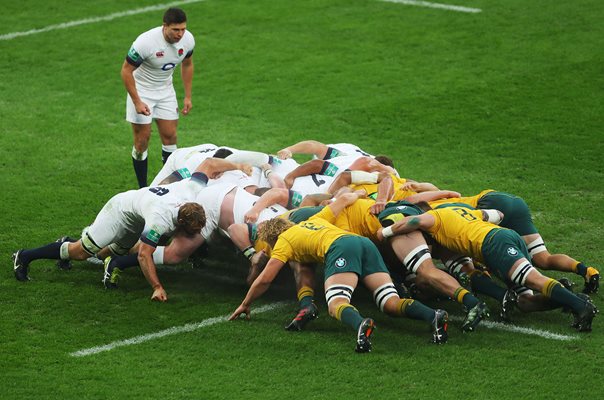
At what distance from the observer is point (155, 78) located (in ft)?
39.4

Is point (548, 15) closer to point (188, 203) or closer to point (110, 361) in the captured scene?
point (188, 203)

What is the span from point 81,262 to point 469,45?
825 centimetres

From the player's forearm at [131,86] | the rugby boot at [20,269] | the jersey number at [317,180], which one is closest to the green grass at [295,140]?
the rugby boot at [20,269]

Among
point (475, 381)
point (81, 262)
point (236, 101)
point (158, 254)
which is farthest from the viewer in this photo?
point (236, 101)

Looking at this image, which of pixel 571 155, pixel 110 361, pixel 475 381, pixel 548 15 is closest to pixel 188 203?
pixel 110 361

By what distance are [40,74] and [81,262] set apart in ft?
20.3

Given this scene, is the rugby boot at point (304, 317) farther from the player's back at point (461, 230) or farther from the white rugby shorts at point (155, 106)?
the white rugby shorts at point (155, 106)

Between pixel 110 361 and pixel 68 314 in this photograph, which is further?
pixel 68 314

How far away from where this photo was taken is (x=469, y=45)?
16.6 m

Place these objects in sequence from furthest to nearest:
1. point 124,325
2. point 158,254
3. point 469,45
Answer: point 469,45 → point 158,254 → point 124,325

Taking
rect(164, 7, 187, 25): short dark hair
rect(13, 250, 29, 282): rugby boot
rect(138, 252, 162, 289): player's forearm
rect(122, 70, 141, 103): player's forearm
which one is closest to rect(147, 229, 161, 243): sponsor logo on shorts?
rect(138, 252, 162, 289): player's forearm

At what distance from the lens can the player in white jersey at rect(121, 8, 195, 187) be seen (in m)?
11.6

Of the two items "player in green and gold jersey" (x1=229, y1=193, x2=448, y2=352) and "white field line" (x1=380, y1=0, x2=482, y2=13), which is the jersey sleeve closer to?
"player in green and gold jersey" (x1=229, y1=193, x2=448, y2=352)

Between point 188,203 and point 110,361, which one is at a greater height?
point 188,203
